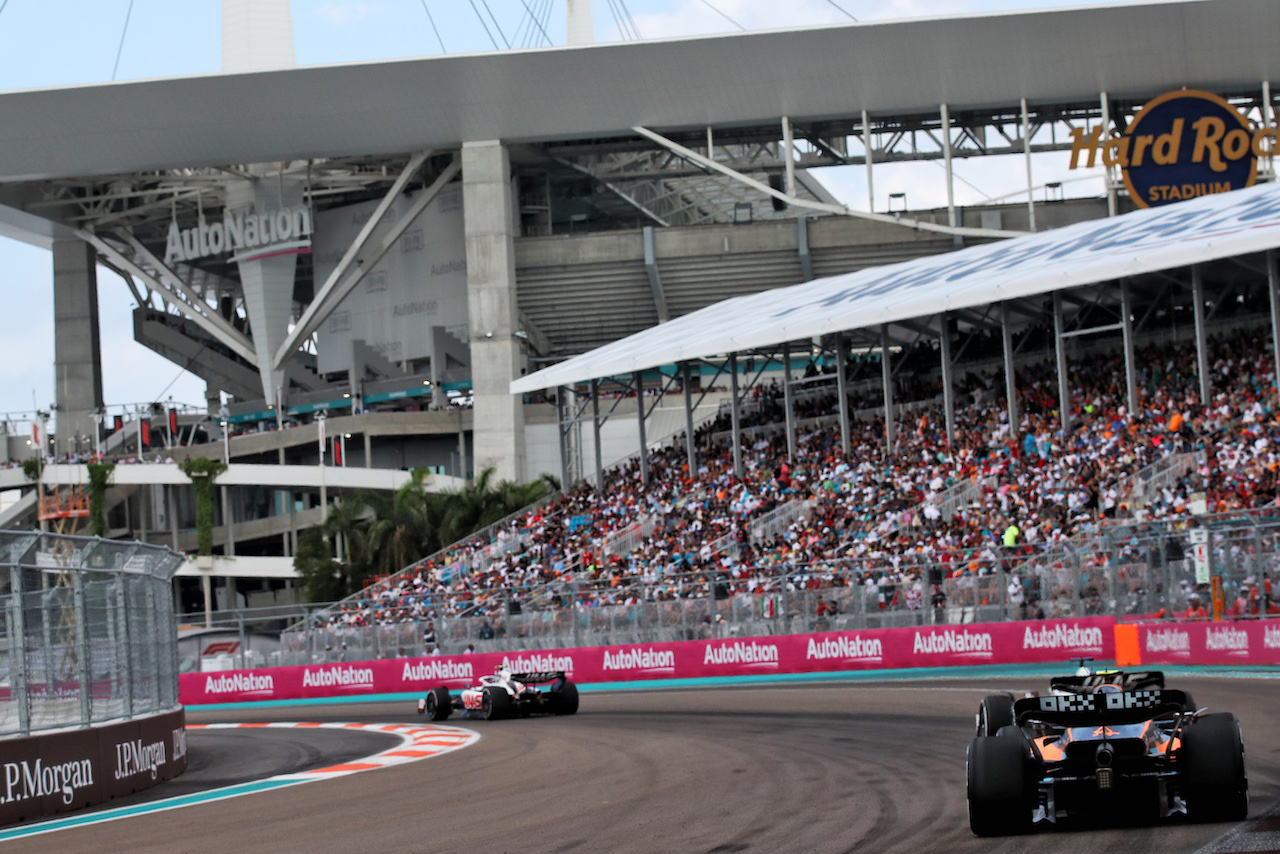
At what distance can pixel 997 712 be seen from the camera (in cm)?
1017

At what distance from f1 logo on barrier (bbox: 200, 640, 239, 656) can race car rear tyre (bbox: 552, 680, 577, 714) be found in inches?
654

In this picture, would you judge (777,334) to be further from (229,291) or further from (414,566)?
(229,291)

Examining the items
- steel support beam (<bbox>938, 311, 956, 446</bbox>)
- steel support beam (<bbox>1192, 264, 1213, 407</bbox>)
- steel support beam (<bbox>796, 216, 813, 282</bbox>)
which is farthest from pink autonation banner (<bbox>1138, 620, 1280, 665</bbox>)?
steel support beam (<bbox>796, 216, 813, 282</bbox>)

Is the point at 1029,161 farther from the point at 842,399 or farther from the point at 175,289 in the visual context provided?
the point at 175,289

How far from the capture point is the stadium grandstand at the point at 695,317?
31875 mm

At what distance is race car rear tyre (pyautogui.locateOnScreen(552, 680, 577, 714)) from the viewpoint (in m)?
A: 23.0

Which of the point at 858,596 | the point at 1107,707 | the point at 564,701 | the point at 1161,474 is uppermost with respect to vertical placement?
the point at 1161,474

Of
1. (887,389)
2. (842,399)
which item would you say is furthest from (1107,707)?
(842,399)

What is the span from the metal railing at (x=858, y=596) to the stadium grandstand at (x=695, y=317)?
3.1 inches

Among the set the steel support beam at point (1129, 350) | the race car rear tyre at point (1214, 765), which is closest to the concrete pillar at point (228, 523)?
the steel support beam at point (1129, 350)

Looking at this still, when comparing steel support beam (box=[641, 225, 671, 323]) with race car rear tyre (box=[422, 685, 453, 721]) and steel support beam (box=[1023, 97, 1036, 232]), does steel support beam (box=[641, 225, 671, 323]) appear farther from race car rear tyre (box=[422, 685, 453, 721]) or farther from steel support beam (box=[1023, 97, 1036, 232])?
race car rear tyre (box=[422, 685, 453, 721])

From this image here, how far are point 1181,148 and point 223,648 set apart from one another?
35.2m

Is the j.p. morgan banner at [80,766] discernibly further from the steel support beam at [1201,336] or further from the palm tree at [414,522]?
the palm tree at [414,522]

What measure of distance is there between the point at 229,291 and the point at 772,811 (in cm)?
6903
